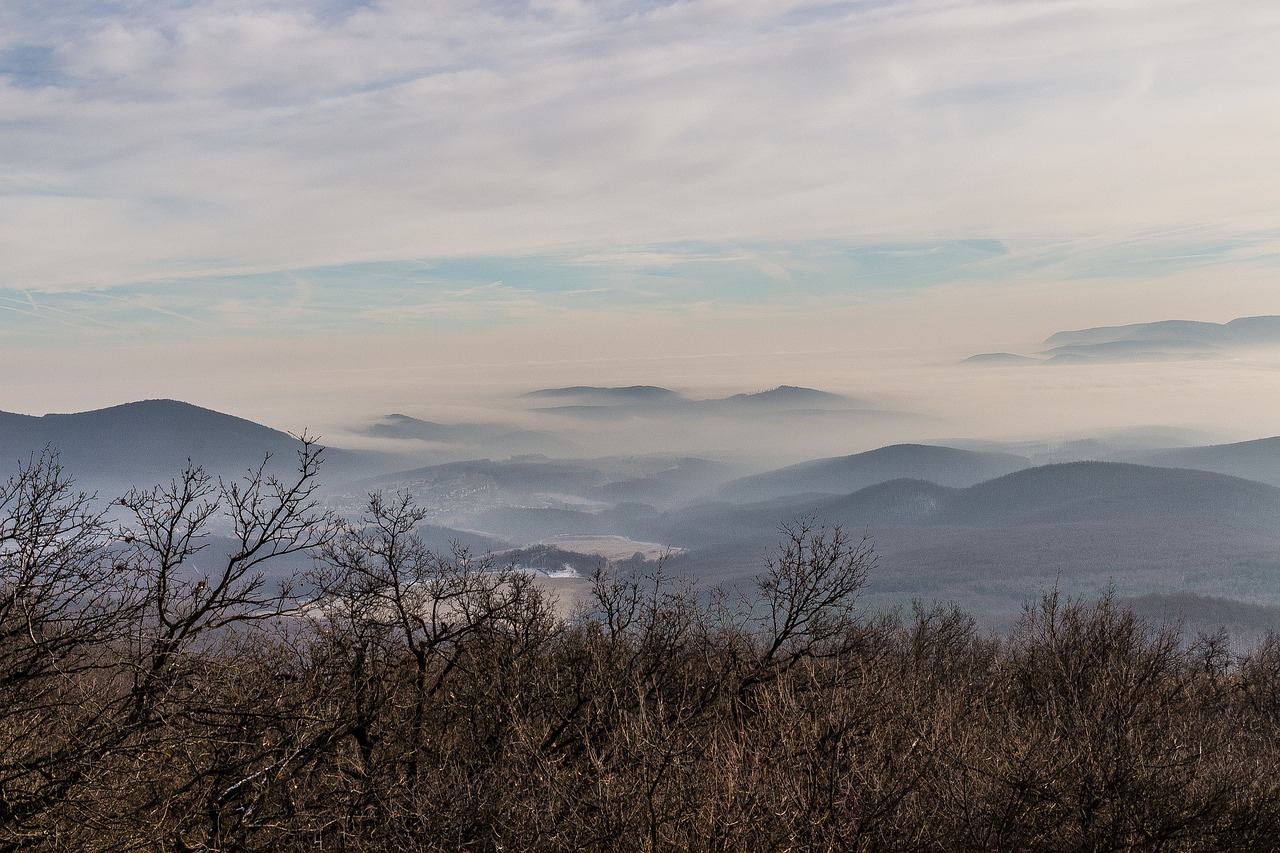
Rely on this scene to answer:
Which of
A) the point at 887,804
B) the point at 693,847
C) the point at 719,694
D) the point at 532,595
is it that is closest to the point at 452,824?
the point at 693,847

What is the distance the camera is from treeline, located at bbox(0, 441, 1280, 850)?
20.7 meters

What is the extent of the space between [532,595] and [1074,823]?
22243 millimetres

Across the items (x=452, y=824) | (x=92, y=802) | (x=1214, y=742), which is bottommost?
(x=1214, y=742)

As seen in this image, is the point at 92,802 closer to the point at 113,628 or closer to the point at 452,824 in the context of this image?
the point at 113,628

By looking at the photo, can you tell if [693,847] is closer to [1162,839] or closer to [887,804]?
[887,804]

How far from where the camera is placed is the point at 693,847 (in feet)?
69.7

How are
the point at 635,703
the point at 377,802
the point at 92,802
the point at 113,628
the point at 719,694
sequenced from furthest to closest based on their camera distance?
the point at 719,694 → the point at 635,703 → the point at 377,802 → the point at 113,628 → the point at 92,802

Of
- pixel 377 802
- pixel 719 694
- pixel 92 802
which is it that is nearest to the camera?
pixel 92 802

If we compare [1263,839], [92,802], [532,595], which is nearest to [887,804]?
[1263,839]

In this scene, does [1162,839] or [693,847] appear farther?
[1162,839]

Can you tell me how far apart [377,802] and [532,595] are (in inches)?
648

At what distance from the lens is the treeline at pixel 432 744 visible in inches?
815

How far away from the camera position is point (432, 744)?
3161 cm

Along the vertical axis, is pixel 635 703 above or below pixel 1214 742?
above
